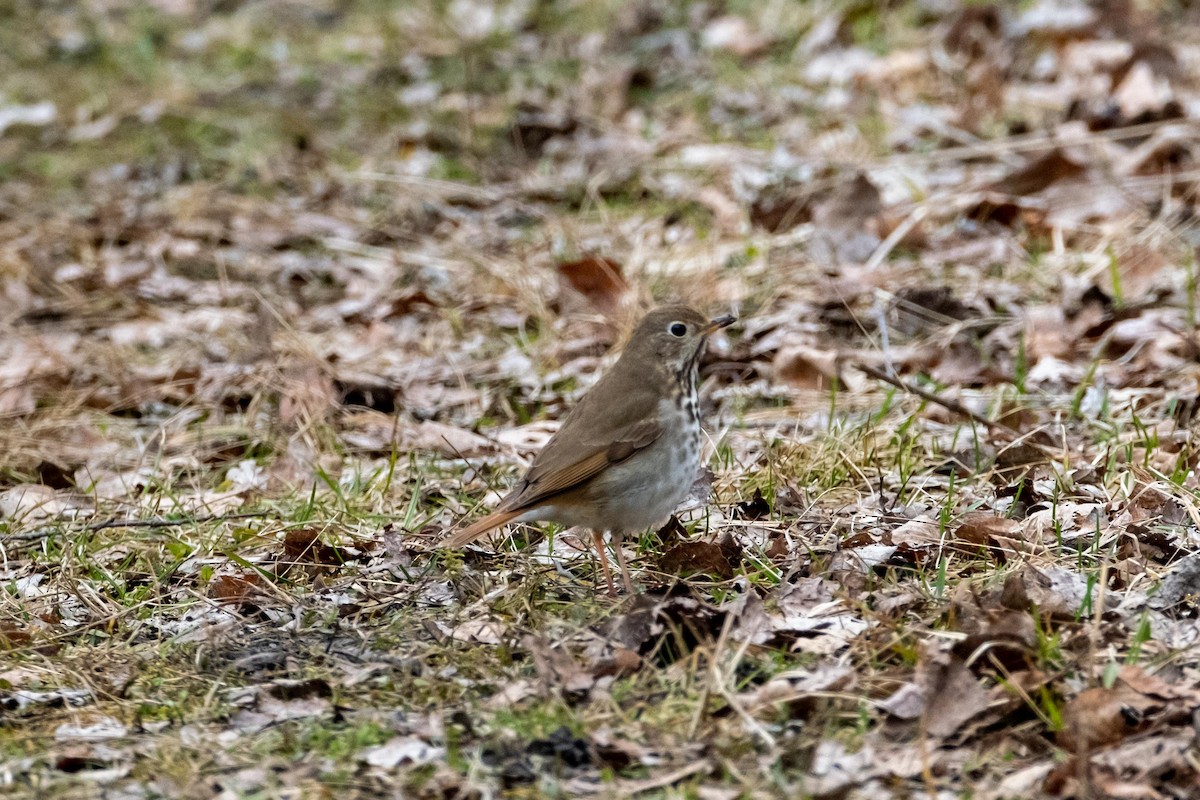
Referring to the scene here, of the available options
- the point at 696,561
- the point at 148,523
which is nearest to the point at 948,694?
the point at 696,561

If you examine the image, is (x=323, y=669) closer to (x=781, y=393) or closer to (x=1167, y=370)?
(x=781, y=393)

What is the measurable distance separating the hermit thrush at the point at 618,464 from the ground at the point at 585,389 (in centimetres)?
19

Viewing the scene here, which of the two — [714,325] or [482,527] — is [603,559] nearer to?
[482,527]

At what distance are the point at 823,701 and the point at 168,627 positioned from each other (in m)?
1.88

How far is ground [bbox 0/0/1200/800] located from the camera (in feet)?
11.1

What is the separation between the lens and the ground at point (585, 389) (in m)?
3.38

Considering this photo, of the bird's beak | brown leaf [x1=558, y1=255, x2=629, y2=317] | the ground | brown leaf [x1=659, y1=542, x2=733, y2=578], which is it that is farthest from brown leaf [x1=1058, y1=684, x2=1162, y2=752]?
brown leaf [x1=558, y1=255, x2=629, y2=317]

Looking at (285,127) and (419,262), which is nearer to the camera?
(419,262)

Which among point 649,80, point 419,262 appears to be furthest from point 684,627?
point 649,80

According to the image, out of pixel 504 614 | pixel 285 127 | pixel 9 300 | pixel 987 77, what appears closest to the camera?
pixel 504 614

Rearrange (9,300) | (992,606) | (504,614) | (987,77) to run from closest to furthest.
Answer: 1. (992,606)
2. (504,614)
3. (9,300)
4. (987,77)

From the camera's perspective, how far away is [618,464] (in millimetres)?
4324

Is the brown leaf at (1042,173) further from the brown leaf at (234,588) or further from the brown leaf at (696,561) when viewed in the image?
the brown leaf at (234,588)

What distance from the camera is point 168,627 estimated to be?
4172mm
